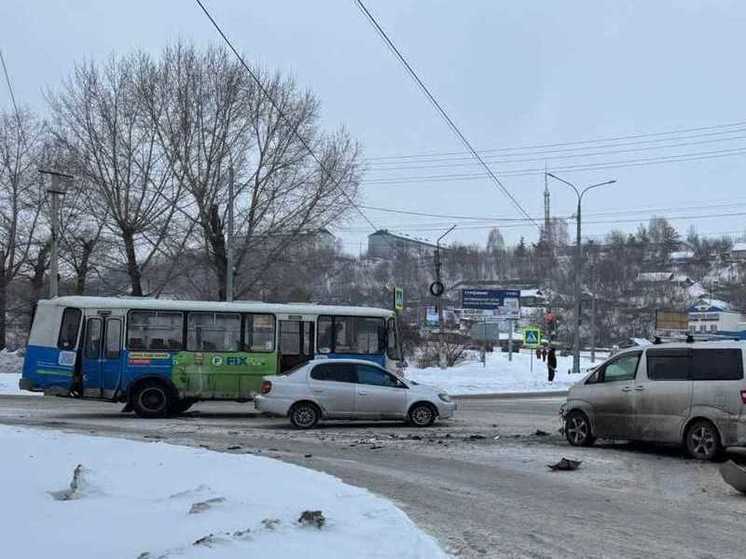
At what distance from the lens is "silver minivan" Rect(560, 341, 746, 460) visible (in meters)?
12.3

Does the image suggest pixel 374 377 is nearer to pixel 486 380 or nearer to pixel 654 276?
pixel 486 380

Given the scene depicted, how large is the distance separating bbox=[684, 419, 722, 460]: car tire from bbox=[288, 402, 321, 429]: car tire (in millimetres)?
7839

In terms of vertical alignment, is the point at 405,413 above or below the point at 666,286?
below

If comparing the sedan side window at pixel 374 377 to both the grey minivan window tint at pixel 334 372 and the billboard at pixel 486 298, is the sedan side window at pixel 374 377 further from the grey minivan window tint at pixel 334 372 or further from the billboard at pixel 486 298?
the billboard at pixel 486 298

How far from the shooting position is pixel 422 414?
1794cm

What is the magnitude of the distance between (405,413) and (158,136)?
2425 centimetres

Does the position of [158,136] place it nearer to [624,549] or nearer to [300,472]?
[300,472]

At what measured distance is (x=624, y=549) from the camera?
23.1ft

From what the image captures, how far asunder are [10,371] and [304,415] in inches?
928

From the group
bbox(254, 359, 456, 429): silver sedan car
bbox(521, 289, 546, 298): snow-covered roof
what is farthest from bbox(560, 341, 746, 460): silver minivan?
bbox(521, 289, 546, 298): snow-covered roof

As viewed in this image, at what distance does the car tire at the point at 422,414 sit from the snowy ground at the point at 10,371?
1765 centimetres

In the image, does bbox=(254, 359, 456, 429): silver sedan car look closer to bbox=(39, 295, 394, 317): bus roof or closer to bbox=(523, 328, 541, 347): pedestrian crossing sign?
bbox=(39, 295, 394, 317): bus roof

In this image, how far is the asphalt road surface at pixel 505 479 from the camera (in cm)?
744

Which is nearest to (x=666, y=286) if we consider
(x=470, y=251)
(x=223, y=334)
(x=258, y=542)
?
(x=470, y=251)
